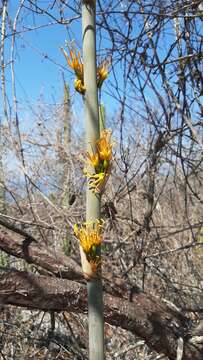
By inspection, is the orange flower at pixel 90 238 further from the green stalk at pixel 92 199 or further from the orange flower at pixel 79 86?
the orange flower at pixel 79 86

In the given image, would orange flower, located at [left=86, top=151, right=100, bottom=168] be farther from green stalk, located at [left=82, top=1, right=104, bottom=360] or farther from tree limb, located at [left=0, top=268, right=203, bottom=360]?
tree limb, located at [left=0, top=268, right=203, bottom=360]

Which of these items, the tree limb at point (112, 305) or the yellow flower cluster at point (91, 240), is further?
the tree limb at point (112, 305)

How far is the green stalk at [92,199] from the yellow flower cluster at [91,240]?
0.03 m

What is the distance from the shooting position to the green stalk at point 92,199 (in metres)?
1.58

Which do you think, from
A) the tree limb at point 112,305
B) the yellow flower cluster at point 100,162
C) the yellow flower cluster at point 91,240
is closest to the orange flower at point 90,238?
the yellow flower cluster at point 91,240

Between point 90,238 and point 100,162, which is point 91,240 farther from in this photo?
point 100,162

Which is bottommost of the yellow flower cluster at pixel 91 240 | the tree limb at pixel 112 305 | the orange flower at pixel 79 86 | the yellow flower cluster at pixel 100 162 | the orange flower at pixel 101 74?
the tree limb at pixel 112 305

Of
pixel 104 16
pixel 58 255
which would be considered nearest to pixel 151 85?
pixel 104 16

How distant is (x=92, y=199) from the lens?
5.23 feet

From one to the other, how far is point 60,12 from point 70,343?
1959 millimetres

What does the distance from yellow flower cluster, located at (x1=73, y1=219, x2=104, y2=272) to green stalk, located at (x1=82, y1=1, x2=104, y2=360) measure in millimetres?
29

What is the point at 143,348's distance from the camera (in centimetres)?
306

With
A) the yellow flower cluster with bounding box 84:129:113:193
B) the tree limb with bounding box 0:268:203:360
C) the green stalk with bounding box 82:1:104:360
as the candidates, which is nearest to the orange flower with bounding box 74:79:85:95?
the green stalk with bounding box 82:1:104:360

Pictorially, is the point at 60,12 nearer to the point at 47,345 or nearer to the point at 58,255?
the point at 58,255
